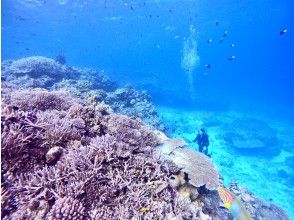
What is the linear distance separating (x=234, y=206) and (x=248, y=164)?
1808 cm

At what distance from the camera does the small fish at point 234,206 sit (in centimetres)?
478

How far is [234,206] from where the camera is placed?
483 cm

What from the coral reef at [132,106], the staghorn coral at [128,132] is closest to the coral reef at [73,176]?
the staghorn coral at [128,132]

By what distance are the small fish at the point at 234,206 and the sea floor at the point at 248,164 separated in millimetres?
Answer: 9753

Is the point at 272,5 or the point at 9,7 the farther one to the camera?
the point at 272,5

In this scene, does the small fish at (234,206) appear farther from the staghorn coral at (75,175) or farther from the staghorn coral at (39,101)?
the staghorn coral at (39,101)

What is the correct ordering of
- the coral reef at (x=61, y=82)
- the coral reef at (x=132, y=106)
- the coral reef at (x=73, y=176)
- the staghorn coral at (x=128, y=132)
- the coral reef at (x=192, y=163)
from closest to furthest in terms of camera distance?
1. the coral reef at (x=73, y=176)
2. the staghorn coral at (x=128, y=132)
3. the coral reef at (x=192, y=163)
4. the coral reef at (x=61, y=82)
5. the coral reef at (x=132, y=106)

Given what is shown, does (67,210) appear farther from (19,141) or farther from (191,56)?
(191,56)

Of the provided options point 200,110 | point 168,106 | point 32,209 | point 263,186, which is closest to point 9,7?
point 168,106

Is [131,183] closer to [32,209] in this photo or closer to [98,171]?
[98,171]

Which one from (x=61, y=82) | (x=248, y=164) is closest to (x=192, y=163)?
(x=61, y=82)

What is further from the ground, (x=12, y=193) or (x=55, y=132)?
(x=55, y=132)

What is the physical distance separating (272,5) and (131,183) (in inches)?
2150

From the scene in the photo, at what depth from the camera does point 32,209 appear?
2672 mm
